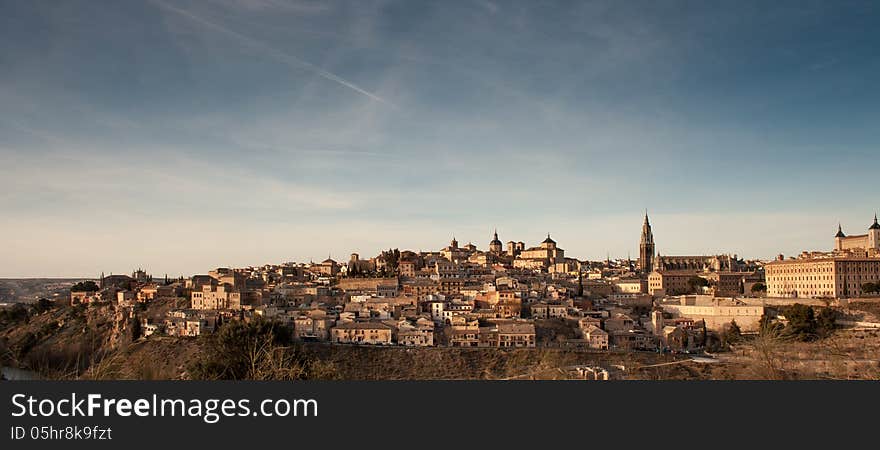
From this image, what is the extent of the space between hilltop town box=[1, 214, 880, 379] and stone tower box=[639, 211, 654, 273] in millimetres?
5697

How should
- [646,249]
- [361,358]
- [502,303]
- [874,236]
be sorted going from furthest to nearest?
[646,249]
[874,236]
[502,303]
[361,358]

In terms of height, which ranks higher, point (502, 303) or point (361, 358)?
point (502, 303)

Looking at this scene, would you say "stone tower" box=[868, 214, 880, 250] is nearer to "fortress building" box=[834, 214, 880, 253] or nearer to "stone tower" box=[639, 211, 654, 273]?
"fortress building" box=[834, 214, 880, 253]

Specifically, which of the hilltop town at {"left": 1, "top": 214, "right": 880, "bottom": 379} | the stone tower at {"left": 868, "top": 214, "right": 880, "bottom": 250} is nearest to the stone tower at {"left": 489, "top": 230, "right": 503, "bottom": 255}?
the hilltop town at {"left": 1, "top": 214, "right": 880, "bottom": 379}

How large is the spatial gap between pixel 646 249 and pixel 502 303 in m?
31.3

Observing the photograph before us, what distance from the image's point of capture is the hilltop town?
2839 centimetres

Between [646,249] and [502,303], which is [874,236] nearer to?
[646,249]

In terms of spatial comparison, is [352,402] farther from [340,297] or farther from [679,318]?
[340,297]

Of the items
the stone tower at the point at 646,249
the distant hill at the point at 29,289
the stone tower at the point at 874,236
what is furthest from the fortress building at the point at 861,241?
the distant hill at the point at 29,289

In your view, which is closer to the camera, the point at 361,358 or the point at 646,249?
the point at 361,358

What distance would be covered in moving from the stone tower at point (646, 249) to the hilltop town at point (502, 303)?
18.7ft

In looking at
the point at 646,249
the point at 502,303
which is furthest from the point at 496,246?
the point at 502,303

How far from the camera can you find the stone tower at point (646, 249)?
6016 centimetres

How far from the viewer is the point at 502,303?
33.6 metres
